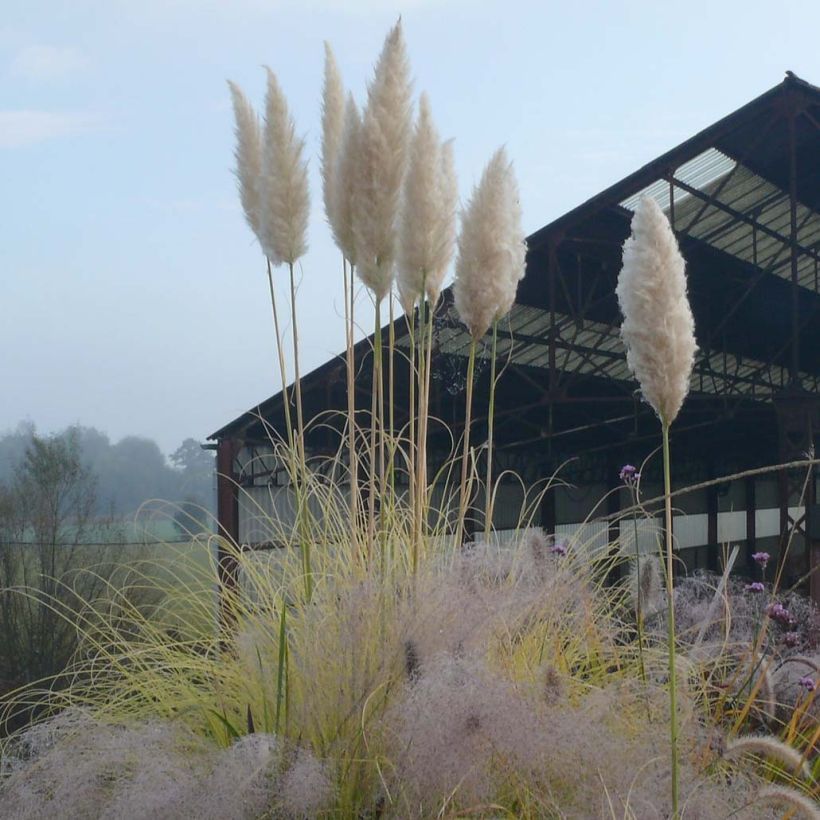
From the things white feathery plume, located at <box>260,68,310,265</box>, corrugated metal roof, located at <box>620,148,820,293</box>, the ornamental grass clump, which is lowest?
the ornamental grass clump

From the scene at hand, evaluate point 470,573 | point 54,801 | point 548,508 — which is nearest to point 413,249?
point 470,573

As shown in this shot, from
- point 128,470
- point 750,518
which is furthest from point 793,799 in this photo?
point 128,470

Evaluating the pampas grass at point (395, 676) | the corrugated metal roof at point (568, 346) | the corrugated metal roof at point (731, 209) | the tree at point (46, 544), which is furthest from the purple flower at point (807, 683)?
the tree at point (46, 544)

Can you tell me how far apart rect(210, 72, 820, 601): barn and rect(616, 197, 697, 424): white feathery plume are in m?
4.34

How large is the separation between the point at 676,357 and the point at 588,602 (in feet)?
4.29

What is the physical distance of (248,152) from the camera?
138 inches

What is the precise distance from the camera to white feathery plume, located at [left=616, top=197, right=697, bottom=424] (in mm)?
2139

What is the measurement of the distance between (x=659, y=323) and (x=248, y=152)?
183 cm

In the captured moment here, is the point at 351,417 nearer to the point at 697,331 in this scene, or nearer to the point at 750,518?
the point at 697,331

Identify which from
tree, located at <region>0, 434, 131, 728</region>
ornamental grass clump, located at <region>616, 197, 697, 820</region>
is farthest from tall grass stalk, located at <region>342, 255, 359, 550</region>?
tree, located at <region>0, 434, 131, 728</region>

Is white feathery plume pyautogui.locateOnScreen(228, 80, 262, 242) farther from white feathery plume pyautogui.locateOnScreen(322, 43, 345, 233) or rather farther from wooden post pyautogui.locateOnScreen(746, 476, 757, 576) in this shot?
wooden post pyautogui.locateOnScreen(746, 476, 757, 576)

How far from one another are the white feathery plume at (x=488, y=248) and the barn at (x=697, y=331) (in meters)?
3.58

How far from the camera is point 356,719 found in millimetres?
2525

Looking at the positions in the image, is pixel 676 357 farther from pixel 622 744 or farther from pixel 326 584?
pixel 326 584
